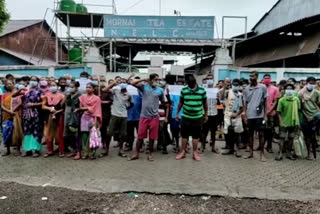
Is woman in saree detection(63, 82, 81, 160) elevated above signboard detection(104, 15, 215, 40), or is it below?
below

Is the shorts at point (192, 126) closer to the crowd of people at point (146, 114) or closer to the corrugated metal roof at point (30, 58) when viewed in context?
the crowd of people at point (146, 114)

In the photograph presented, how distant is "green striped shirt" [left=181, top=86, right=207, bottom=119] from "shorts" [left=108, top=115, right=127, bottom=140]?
4.38 feet

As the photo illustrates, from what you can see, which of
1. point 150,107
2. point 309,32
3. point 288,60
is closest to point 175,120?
point 150,107

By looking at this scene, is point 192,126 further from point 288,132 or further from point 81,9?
point 81,9

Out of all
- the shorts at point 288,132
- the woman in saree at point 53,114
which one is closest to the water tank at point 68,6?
the woman in saree at point 53,114

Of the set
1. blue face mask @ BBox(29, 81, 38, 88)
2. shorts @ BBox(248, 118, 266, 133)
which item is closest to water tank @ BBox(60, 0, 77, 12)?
blue face mask @ BBox(29, 81, 38, 88)

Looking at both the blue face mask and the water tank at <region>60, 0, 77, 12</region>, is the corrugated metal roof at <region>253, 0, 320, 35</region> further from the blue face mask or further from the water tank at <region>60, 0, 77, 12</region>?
the blue face mask

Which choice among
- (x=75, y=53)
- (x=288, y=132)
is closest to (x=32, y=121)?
(x=288, y=132)

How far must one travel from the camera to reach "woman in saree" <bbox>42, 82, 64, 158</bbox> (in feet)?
24.3

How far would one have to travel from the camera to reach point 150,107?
7141 mm

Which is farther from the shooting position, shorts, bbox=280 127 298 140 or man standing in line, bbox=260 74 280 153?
man standing in line, bbox=260 74 280 153

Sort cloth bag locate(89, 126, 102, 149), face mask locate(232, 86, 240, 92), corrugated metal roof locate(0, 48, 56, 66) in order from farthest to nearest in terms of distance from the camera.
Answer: corrugated metal roof locate(0, 48, 56, 66), face mask locate(232, 86, 240, 92), cloth bag locate(89, 126, 102, 149)

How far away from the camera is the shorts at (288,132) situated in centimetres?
745

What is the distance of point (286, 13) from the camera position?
75.0ft
